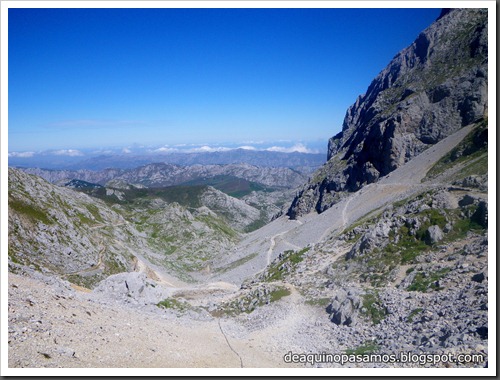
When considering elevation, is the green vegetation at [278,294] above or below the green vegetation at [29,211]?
below

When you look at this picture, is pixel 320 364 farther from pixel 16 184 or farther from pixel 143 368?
pixel 16 184

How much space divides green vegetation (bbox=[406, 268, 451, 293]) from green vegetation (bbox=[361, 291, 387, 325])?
3067 millimetres

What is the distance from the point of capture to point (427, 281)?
79.3 feet

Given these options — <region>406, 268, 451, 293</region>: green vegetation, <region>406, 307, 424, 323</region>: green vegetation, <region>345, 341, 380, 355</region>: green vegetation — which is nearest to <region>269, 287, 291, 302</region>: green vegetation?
<region>406, 268, 451, 293</region>: green vegetation

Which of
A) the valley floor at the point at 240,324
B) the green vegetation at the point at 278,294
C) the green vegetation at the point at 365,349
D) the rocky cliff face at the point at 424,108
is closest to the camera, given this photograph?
the valley floor at the point at 240,324

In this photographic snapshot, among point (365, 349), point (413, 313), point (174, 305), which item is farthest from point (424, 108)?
point (365, 349)

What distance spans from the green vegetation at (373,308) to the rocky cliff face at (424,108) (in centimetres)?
7974

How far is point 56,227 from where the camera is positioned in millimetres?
62969

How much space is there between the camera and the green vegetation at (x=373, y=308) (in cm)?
2186

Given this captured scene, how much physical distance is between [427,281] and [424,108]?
3622 inches

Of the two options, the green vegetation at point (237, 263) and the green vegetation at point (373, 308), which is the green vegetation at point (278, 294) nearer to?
the green vegetation at point (373, 308)

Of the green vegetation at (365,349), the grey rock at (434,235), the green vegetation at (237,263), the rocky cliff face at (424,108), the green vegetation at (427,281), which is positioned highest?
the rocky cliff face at (424,108)

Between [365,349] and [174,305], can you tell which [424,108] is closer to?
[174,305]

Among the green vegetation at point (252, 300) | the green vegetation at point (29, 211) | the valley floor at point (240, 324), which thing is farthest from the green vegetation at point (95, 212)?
the green vegetation at point (252, 300)
